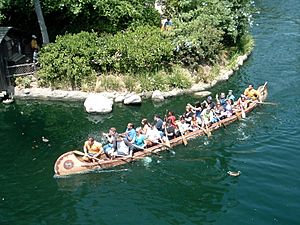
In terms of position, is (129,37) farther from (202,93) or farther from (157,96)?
(202,93)

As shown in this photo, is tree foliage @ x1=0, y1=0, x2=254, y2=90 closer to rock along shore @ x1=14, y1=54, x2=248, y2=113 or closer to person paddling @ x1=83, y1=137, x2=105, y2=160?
rock along shore @ x1=14, y1=54, x2=248, y2=113

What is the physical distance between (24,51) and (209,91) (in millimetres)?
13914

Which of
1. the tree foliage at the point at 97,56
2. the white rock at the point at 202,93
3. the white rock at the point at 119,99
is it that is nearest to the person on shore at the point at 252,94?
the white rock at the point at 202,93

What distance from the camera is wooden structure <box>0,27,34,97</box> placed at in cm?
3017

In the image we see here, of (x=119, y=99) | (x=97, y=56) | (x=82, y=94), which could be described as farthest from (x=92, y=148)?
(x=97, y=56)

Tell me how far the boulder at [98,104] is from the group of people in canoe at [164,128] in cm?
311

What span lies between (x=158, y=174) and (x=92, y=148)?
3.34m

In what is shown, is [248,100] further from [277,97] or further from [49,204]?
[49,204]

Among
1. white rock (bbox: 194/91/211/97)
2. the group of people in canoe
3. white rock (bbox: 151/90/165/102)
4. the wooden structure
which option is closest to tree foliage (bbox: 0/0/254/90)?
white rock (bbox: 151/90/165/102)

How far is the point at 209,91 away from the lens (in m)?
30.7

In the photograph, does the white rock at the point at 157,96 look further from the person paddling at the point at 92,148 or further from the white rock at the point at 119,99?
the person paddling at the point at 92,148

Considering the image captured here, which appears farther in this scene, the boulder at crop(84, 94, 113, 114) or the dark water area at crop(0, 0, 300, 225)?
the boulder at crop(84, 94, 113, 114)

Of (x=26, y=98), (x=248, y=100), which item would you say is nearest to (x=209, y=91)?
(x=248, y=100)

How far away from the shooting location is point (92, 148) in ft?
72.5
